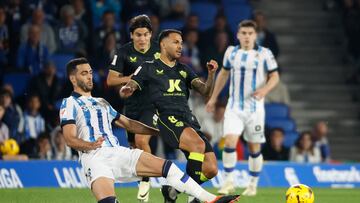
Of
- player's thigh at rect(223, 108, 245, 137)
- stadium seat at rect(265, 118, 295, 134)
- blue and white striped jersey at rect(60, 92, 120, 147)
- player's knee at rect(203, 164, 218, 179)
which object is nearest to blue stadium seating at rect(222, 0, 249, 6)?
stadium seat at rect(265, 118, 295, 134)

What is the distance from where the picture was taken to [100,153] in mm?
10555

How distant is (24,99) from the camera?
61.6 ft

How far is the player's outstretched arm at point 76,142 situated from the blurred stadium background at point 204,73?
289 centimetres

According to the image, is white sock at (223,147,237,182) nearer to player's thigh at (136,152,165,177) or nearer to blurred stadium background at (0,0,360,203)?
blurred stadium background at (0,0,360,203)

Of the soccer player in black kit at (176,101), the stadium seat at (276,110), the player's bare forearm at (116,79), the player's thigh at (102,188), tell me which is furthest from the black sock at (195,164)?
the stadium seat at (276,110)

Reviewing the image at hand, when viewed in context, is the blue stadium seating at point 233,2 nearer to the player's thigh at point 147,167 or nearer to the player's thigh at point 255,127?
the player's thigh at point 255,127

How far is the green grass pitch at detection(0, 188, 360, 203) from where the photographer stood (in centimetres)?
1333

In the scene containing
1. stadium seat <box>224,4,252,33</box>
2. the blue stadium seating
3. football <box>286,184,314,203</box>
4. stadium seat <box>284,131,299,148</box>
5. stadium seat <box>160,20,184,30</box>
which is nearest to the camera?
football <box>286,184,314,203</box>

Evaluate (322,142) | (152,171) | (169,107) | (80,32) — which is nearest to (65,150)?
(80,32)

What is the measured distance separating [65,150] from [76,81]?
720 cm

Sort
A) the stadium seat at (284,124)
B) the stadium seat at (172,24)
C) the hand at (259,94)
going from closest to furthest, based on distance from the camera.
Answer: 1. the hand at (259,94)
2. the stadium seat at (284,124)
3. the stadium seat at (172,24)

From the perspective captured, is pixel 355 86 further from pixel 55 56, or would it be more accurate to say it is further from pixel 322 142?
pixel 55 56

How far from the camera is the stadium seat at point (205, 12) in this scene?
71.7ft

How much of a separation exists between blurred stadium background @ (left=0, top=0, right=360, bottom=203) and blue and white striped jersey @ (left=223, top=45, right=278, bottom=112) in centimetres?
136
